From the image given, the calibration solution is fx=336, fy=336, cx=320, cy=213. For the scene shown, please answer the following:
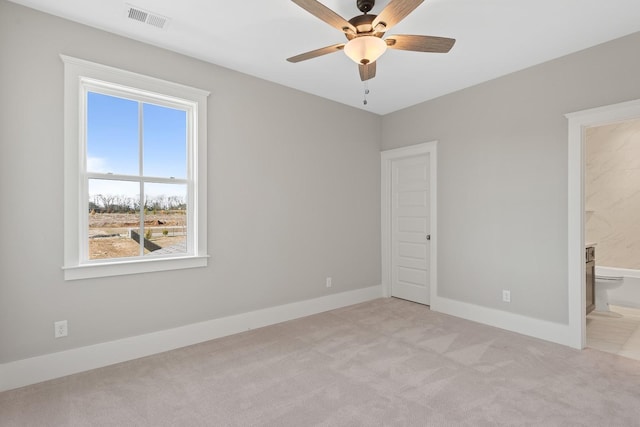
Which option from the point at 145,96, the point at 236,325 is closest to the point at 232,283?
the point at 236,325

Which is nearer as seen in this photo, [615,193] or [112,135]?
[112,135]

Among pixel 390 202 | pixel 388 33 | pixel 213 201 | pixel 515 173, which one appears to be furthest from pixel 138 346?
pixel 515 173

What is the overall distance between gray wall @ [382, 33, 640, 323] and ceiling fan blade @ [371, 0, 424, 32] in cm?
213

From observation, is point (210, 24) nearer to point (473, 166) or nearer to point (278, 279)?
point (278, 279)

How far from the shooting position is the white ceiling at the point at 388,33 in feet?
7.96

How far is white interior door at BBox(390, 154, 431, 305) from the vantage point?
4.51 m

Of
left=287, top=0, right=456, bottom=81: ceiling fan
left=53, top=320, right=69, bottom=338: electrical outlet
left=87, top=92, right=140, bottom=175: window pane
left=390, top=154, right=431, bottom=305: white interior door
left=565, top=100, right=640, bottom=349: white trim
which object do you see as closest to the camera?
left=287, top=0, right=456, bottom=81: ceiling fan

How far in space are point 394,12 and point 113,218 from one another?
106 inches

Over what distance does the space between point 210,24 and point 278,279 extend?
8.42 feet

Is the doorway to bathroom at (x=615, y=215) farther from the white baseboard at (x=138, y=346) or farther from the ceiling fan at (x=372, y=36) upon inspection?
the white baseboard at (x=138, y=346)

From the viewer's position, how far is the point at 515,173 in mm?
3541

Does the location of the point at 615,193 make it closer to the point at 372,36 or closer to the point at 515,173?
the point at 515,173

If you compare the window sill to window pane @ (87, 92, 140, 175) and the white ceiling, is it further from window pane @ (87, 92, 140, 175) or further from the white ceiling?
the white ceiling

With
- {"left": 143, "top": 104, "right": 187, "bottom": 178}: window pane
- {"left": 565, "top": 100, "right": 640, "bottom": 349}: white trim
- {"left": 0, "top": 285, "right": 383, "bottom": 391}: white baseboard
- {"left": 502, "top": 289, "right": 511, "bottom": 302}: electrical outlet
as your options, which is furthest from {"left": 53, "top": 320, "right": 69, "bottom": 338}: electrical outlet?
{"left": 565, "top": 100, "right": 640, "bottom": 349}: white trim
